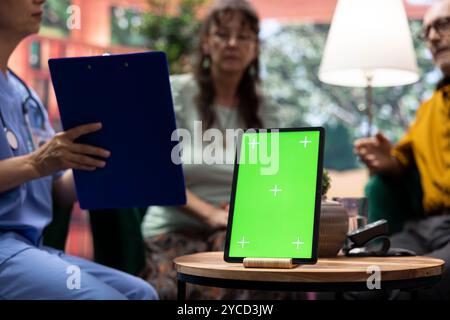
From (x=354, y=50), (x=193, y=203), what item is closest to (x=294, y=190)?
(x=193, y=203)

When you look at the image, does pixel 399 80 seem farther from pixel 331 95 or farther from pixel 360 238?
pixel 331 95

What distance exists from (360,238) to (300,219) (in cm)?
28

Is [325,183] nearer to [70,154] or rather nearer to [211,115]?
[70,154]

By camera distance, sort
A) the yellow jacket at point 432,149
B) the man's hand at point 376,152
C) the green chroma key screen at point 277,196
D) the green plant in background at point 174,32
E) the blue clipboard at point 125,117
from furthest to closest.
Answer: the green plant in background at point 174,32, the man's hand at point 376,152, the yellow jacket at point 432,149, the blue clipboard at point 125,117, the green chroma key screen at point 277,196

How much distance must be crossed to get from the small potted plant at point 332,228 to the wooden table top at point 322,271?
0.08 meters

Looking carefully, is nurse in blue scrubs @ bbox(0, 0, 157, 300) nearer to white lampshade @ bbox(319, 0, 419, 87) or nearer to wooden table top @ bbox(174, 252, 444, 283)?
wooden table top @ bbox(174, 252, 444, 283)

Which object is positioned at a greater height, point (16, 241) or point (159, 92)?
point (159, 92)

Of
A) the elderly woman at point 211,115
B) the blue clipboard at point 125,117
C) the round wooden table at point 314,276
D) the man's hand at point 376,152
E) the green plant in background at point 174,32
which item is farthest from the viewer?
the green plant in background at point 174,32

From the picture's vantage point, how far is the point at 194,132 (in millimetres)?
2391

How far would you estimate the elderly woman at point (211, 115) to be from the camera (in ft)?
7.18

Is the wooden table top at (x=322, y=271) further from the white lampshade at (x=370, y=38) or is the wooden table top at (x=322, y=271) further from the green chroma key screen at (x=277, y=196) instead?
the white lampshade at (x=370, y=38)

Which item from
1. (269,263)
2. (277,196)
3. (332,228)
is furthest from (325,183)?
(269,263)

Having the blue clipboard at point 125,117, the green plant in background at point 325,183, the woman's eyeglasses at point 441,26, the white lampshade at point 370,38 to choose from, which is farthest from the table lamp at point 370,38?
the blue clipboard at point 125,117

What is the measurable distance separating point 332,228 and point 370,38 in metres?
1.00
